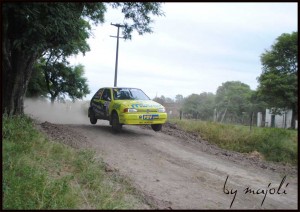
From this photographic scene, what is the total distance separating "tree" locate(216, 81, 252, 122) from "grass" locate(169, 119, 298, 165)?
38.3 metres

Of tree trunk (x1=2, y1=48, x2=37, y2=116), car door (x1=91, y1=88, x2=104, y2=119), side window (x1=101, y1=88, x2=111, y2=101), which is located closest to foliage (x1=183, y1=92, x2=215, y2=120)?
car door (x1=91, y1=88, x2=104, y2=119)

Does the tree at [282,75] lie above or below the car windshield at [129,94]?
above

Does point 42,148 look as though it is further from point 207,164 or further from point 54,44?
point 207,164

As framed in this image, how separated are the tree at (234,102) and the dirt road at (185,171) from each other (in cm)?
4341

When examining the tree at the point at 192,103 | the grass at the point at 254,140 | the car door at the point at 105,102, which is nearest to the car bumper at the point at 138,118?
the car door at the point at 105,102

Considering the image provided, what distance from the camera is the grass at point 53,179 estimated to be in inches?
226

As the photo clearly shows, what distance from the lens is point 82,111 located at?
23688mm

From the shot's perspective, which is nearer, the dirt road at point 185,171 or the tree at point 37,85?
the dirt road at point 185,171

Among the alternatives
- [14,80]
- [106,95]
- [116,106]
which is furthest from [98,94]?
[14,80]

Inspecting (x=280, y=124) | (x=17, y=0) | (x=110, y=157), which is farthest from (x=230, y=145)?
(x=280, y=124)

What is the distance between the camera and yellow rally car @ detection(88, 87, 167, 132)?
41.7ft

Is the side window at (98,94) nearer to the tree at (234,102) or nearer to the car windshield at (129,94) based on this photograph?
the car windshield at (129,94)

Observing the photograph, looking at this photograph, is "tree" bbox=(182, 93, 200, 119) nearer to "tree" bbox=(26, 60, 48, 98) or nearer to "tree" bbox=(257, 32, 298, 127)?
"tree" bbox=(257, 32, 298, 127)

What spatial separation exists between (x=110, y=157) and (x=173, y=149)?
2.90 meters
